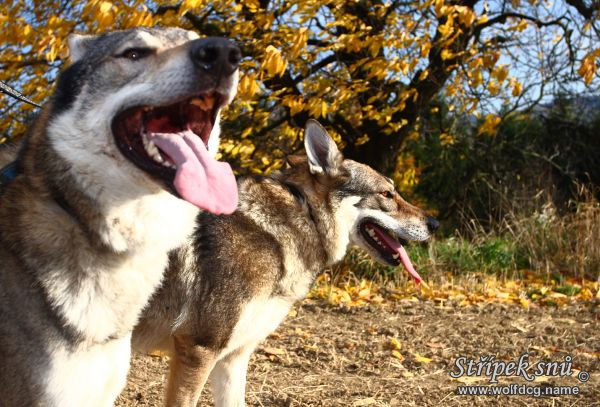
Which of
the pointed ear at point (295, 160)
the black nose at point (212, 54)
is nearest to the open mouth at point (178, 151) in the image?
the black nose at point (212, 54)

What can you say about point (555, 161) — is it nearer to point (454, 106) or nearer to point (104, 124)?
point (454, 106)

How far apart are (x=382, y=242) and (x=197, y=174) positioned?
272 cm

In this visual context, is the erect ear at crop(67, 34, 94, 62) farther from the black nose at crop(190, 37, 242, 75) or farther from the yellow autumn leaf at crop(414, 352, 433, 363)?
the yellow autumn leaf at crop(414, 352, 433, 363)

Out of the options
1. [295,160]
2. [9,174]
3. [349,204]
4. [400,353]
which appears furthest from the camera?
[400,353]

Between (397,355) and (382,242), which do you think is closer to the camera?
(382,242)

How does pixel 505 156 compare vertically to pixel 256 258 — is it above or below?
below

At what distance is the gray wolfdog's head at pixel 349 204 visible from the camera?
4246mm

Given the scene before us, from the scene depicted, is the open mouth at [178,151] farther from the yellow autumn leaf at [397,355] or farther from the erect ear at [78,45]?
the yellow autumn leaf at [397,355]

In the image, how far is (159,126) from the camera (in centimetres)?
221

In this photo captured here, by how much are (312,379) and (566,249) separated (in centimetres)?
549

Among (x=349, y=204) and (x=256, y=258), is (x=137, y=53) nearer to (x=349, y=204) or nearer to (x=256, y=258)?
(x=256, y=258)

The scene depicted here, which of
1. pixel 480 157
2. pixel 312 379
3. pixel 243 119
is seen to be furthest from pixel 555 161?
pixel 312 379

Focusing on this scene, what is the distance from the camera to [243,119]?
29.7 feet

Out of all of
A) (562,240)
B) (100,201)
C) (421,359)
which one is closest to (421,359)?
(421,359)
